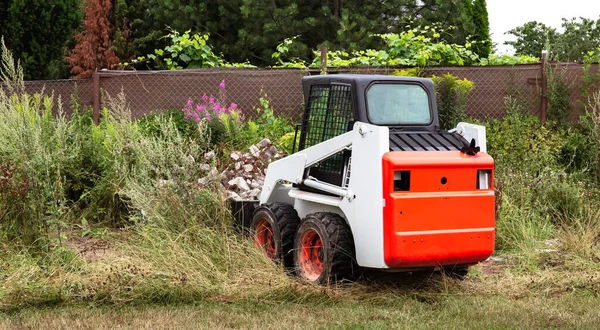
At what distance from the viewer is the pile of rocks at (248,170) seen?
9508mm

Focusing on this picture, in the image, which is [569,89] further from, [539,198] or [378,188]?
[378,188]

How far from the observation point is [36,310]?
605 centimetres

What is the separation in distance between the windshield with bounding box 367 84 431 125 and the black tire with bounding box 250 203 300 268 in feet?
3.67

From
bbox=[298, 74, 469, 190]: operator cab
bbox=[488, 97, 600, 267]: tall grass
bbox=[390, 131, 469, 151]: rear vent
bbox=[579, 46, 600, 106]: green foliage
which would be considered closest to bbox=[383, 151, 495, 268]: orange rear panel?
bbox=[390, 131, 469, 151]: rear vent

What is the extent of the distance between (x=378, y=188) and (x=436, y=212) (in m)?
0.46

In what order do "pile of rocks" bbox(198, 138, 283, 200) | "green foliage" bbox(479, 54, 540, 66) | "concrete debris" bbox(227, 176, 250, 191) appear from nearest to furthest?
"pile of rocks" bbox(198, 138, 283, 200) → "concrete debris" bbox(227, 176, 250, 191) → "green foliage" bbox(479, 54, 540, 66)

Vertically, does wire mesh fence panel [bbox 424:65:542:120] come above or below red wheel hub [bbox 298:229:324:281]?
above

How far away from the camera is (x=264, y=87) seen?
13070 mm

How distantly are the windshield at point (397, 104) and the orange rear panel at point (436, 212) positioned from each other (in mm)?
563

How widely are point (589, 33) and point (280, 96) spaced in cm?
2110

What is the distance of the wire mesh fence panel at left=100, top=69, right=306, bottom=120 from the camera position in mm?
13016

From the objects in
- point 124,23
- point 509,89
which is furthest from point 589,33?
point 509,89

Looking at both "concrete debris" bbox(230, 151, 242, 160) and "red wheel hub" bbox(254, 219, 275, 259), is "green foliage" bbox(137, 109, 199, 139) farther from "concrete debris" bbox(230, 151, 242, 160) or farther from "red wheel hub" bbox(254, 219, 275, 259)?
"red wheel hub" bbox(254, 219, 275, 259)

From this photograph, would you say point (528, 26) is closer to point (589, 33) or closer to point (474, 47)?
point (589, 33)
